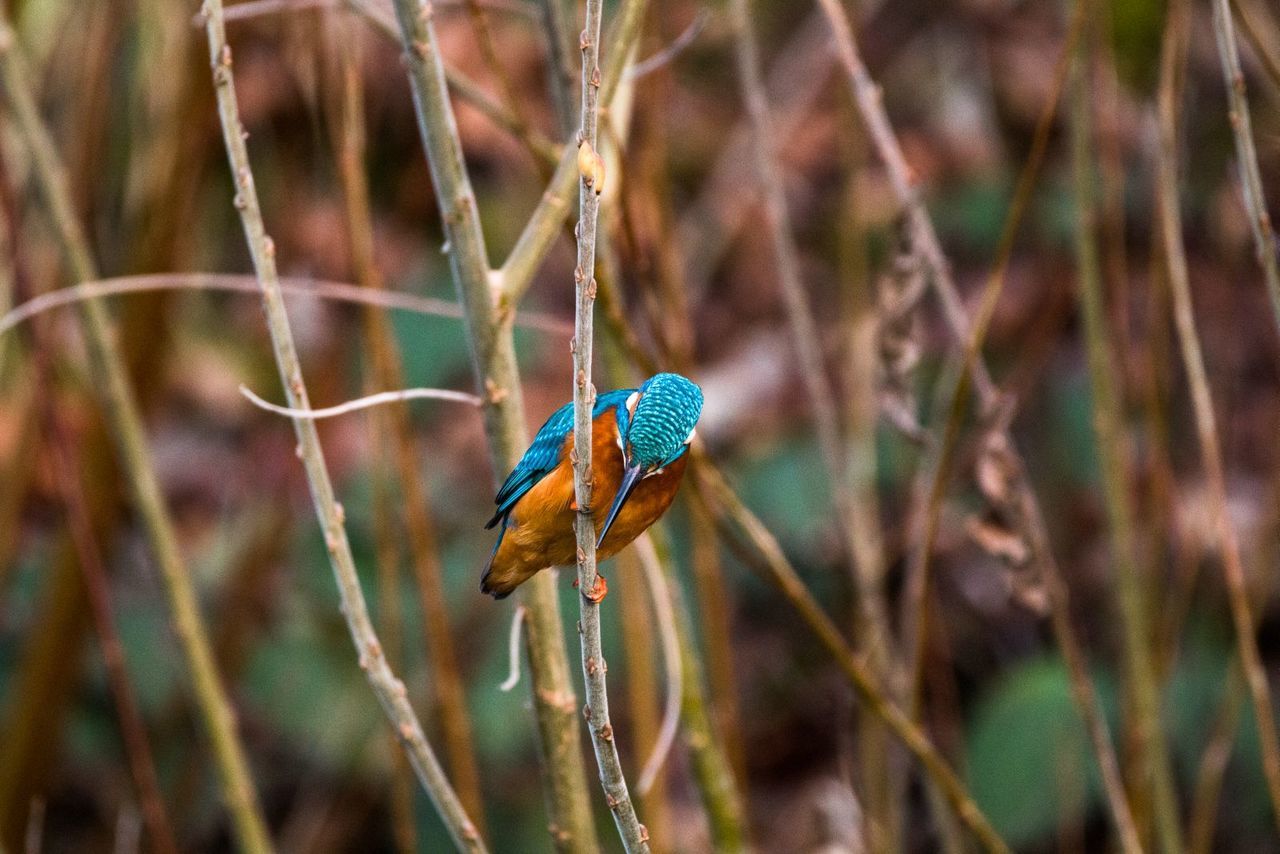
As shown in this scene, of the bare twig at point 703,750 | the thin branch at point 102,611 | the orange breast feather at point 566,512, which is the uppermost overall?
the thin branch at point 102,611

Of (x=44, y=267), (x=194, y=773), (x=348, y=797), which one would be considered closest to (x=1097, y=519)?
(x=348, y=797)

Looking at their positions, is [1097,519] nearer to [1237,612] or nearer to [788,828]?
[788,828]

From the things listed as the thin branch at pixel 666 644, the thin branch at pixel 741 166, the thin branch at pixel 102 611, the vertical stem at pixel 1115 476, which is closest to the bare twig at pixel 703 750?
the thin branch at pixel 666 644

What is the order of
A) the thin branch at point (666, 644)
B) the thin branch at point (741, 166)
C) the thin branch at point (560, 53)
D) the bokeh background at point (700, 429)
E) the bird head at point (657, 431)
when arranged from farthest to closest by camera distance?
the thin branch at point (741, 166), the bokeh background at point (700, 429), the thin branch at point (666, 644), the thin branch at point (560, 53), the bird head at point (657, 431)

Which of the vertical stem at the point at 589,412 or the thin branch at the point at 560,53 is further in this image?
the thin branch at the point at 560,53

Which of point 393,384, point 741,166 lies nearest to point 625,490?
point 393,384

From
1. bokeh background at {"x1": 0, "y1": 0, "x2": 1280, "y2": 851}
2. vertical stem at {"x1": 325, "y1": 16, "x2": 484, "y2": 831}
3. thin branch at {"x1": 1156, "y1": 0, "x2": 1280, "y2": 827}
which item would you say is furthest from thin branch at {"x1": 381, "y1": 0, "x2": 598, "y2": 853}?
thin branch at {"x1": 1156, "y1": 0, "x2": 1280, "y2": 827}

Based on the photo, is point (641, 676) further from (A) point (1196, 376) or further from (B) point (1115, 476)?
(A) point (1196, 376)

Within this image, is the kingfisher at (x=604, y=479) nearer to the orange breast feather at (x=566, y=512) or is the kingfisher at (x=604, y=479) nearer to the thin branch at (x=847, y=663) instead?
the orange breast feather at (x=566, y=512)
